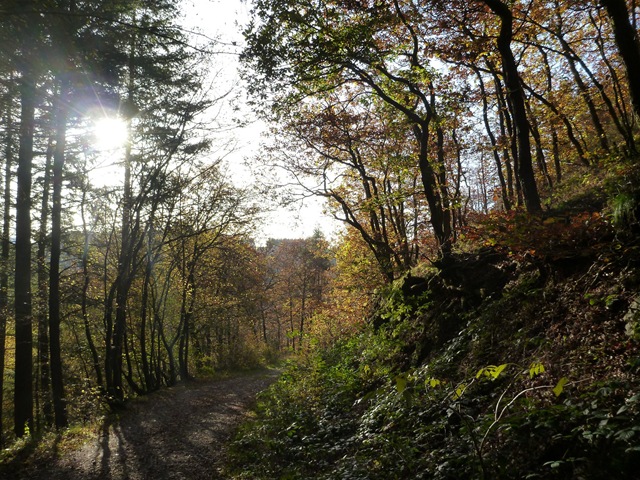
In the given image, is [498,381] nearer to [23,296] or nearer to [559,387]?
[559,387]

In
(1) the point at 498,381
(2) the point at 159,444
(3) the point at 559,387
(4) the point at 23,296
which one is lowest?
(2) the point at 159,444

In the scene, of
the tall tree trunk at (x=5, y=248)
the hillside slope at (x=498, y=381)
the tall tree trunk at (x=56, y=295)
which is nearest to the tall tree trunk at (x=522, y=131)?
the hillside slope at (x=498, y=381)

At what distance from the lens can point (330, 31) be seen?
7801mm

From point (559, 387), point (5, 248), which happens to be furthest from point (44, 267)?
point (559, 387)

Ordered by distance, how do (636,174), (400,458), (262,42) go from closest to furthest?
(400,458)
(636,174)
(262,42)

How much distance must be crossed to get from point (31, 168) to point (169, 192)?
416cm

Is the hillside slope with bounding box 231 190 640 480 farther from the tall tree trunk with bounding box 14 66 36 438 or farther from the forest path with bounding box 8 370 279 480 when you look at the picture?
the tall tree trunk with bounding box 14 66 36 438

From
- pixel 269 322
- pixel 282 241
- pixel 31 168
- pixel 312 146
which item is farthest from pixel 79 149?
pixel 269 322

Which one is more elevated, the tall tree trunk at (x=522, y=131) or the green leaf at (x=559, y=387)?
the tall tree trunk at (x=522, y=131)

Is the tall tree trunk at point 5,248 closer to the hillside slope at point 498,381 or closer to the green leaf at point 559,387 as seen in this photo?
the hillside slope at point 498,381

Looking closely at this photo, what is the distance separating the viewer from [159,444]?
26.7 ft

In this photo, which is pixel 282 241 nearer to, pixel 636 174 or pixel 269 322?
pixel 269 322

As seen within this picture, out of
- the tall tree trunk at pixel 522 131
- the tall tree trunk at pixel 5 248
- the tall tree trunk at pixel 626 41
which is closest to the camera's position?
the tall tree trunk at pixel 626 41

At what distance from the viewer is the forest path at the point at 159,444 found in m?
6.74
